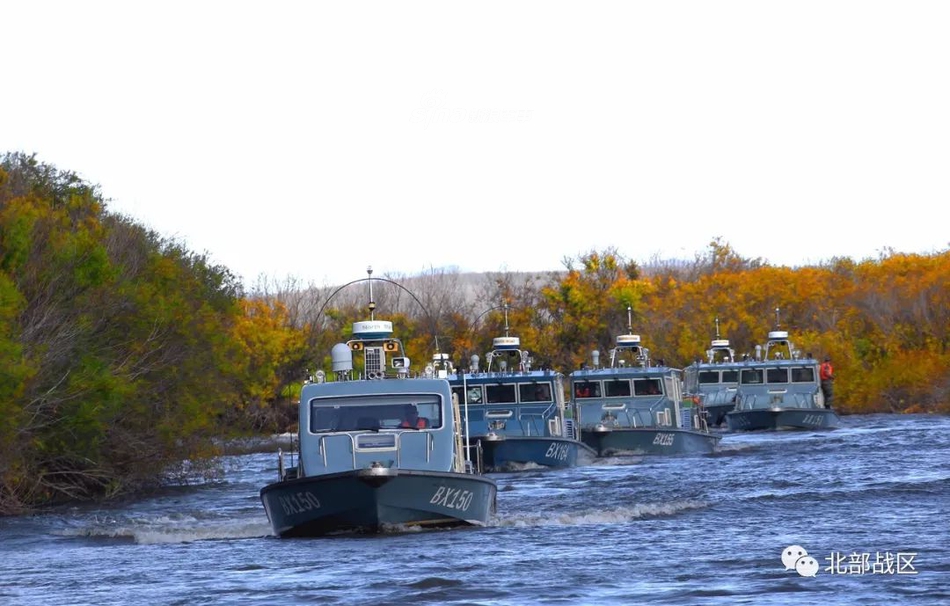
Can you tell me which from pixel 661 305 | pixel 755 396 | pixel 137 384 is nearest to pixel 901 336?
pixel 661 305

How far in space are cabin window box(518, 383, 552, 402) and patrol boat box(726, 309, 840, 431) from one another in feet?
55.0

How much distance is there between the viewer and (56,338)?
1485 inches

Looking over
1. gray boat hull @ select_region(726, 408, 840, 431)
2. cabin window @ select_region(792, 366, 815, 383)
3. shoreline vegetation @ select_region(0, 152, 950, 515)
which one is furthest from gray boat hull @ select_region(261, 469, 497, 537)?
cabin window @ select_region(792, 366, 815, 383)

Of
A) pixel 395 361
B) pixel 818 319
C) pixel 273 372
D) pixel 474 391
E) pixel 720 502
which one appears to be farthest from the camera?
pixel 818 319

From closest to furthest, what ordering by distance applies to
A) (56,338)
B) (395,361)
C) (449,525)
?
(449,525) → (395,361) → (56,338)

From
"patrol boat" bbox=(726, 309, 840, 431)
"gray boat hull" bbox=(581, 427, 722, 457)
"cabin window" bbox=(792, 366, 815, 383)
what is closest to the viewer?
"gray boat hull" bbox=(581, 427, 722, 457)

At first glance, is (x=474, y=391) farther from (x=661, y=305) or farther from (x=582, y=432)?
(x=661, y=305)

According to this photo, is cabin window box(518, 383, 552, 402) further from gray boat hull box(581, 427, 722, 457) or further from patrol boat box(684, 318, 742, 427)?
patrol boat box(684, 318, 742, 427)

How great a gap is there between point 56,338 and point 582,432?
1590cm

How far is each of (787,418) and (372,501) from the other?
37.8 meters

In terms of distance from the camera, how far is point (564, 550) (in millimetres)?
23906

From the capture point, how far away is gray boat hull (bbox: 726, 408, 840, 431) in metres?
60.2

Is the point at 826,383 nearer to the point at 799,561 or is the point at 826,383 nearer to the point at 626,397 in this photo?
the point at 626,397

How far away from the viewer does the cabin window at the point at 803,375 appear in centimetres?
6203
